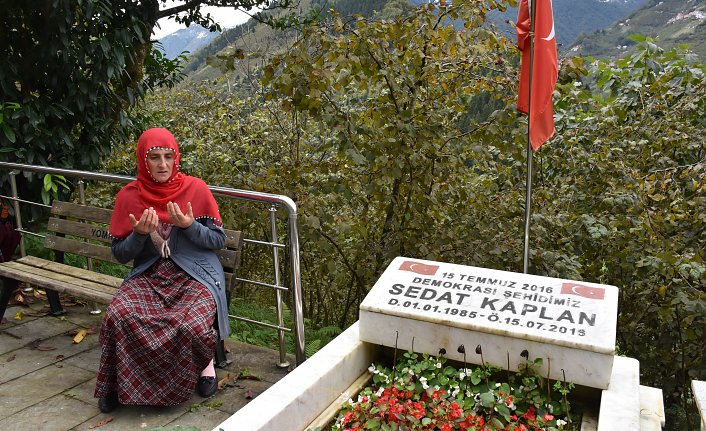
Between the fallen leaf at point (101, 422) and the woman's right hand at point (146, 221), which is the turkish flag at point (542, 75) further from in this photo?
the fallen leaf at point (101, 422)

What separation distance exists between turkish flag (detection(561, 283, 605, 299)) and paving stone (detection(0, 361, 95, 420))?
9.60ft

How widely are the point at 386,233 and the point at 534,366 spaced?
2.34 meters

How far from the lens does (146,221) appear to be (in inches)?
→ 137

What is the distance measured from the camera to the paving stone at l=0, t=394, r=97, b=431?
Answer: 3341 millimetres

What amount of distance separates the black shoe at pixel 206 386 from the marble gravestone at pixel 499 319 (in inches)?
40.3

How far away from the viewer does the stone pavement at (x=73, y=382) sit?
11.1 feet

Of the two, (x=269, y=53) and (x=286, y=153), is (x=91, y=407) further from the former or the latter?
(x=286, y=153)

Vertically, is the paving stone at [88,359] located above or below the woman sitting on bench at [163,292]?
below

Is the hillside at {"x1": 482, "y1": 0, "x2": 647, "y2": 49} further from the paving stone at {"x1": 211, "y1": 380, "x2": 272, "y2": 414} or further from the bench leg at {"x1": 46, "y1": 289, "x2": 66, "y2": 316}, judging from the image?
the paving stone at {"x1": 211, "y1": 380, "x2": 272, "y2": 414}

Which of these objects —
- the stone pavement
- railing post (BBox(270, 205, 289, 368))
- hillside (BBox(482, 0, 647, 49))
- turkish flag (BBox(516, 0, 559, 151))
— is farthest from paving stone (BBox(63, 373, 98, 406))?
hillside (BBox(482, 0, 647, 49))

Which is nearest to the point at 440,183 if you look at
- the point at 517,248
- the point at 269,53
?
the point at 517,248

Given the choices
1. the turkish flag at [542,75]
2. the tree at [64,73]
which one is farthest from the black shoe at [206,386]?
the tree at [64,73]

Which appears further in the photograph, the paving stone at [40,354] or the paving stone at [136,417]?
the paving stone at [40,354]

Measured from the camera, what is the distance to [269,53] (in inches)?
183
